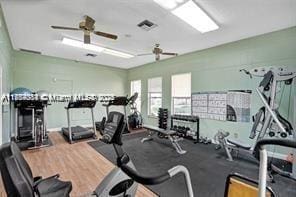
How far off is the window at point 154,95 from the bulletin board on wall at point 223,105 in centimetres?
178

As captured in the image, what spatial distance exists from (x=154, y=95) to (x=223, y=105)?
323cm

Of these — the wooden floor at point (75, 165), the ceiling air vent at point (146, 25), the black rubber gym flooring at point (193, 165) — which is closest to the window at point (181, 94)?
the black rubber gym flooring at point (193, 165)

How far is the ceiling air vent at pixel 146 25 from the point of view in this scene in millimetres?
3482

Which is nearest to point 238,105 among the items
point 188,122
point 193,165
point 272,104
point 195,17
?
point 272,104

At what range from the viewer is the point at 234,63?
470 cm

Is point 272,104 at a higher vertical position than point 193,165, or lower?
higher

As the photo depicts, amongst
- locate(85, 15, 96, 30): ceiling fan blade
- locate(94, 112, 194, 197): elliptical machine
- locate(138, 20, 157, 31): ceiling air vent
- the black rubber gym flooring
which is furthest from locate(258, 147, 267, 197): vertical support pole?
locate(85, 15, 96, 30): ceiling fan blade

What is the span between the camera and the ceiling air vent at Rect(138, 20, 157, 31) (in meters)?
3.48

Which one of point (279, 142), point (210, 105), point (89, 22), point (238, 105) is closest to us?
point (279, 142)

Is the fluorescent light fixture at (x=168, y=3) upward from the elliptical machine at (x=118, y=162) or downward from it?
upward

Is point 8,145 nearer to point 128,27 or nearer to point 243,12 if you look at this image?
point 128,27

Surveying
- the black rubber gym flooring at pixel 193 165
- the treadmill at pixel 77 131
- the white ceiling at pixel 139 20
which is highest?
the white ceiling at pixel 139 20

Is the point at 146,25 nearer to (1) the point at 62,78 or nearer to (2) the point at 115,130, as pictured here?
(2) the point at 115,130

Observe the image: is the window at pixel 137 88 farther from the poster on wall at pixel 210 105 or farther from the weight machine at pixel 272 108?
the weight machine at pixel 272 108
